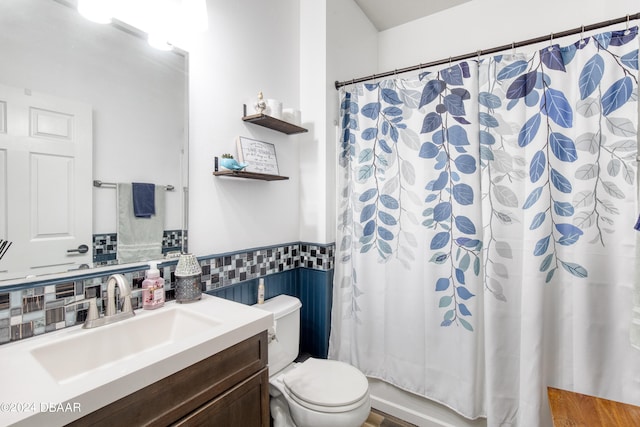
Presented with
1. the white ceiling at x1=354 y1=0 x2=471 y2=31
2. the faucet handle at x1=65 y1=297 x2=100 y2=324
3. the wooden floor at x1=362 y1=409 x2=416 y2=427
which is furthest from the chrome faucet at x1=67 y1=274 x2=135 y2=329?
the white ceiling at x1=354 y1=0 x2=471 y2=31

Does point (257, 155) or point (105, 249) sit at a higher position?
Answer: point (257, 155)

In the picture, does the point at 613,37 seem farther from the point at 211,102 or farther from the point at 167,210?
the point at 167,210

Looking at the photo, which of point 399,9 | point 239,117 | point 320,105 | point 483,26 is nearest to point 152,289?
point 239,117

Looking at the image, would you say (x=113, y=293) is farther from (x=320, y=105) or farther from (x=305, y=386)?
(x=320, y=105)

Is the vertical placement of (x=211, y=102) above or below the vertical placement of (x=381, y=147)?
above

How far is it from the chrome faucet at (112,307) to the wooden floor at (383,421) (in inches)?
57.3

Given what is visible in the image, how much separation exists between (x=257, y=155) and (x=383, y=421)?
5.57ft

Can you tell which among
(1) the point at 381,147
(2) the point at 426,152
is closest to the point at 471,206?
(2) the point at 426,152

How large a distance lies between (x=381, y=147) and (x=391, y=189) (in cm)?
26

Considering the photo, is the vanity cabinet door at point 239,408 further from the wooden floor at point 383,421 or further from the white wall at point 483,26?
the white wall at point 483,26

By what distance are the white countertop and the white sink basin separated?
0.04 ft

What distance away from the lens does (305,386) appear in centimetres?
135

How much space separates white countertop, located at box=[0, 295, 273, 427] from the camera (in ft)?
A: 1.95

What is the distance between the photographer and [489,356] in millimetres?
1479
